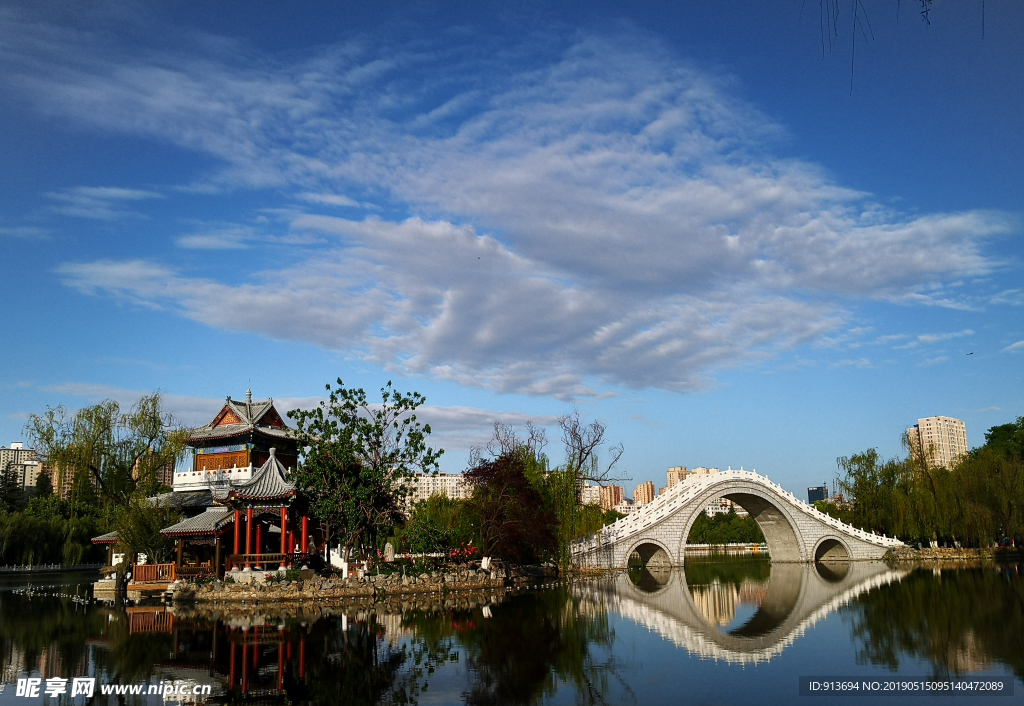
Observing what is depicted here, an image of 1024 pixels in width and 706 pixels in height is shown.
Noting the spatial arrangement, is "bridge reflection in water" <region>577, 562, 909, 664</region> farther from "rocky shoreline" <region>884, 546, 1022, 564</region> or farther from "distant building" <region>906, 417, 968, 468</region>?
"distant building" <region>906, 417, 968, 468</region>

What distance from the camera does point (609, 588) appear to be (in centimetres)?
2377

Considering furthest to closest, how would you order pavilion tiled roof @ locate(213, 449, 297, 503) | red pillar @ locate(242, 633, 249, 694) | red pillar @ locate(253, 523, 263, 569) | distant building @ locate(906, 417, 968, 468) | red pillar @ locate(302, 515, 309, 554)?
distant building @ locate(906, 417, 968, 468) → red pillar @ locate(302, 515, 309, 554) → pavilion tiled roof @ locate(213, 449, 297, 503) → red pillar @ locate(253, 523, 263, 569) → red pillar @ locate(242, 633, 249, 694)

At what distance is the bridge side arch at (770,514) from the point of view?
112ft

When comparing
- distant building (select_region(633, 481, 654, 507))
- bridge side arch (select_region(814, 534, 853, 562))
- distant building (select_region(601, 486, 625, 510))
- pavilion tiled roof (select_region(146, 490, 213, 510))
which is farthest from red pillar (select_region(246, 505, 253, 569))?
distant building (select_region(633, 481, 654, 507))

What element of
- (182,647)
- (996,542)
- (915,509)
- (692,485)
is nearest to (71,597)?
(182,647)

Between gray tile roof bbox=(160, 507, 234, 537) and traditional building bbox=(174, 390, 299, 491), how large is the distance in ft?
9.86

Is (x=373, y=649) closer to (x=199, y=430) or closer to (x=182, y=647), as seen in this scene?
(x=182, y=647)

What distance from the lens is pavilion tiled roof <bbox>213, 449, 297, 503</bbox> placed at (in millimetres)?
21109

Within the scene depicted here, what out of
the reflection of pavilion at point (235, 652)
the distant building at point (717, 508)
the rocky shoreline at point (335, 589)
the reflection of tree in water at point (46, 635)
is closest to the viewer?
the reflection of pavilion at point (235, 652)

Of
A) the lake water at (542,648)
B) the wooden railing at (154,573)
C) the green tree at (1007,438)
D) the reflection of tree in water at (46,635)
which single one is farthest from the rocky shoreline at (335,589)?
the green tree at (1007,438)

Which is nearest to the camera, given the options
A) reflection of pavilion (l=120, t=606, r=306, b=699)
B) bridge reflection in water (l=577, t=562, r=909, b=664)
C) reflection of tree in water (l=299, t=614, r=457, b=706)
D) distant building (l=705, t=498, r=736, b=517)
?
reflection of tree in water (l=299, t=614, r=457, b=706)

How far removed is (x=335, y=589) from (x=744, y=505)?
2490 cm

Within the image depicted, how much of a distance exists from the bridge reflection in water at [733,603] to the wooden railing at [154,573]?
12.5 m

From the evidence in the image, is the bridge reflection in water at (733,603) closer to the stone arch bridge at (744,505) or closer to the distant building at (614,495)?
the stone arch bridge at (744,505)
